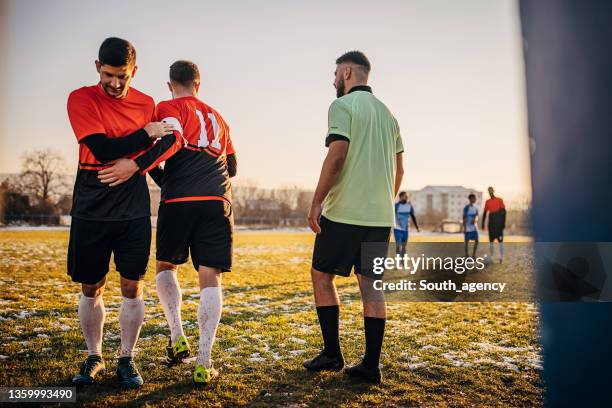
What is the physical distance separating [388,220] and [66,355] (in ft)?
9.20

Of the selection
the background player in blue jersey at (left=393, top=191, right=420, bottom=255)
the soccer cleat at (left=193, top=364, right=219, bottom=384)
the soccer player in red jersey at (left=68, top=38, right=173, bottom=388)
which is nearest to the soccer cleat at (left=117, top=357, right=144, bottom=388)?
the soccer player in red jersey at (left=68, top=38, right=173, bottom=388)

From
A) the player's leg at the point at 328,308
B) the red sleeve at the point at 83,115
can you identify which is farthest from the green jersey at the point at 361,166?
the red sleeve at the point at 83,115

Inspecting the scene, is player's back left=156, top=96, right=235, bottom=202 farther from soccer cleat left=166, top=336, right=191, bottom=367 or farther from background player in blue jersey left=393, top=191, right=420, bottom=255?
background player in blue jersey left=393, top=191, right=420, bottom=255

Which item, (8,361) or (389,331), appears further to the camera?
(389,331)

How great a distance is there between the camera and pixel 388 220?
3.36m

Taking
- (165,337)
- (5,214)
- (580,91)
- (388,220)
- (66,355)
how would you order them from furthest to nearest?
(5,214), (165,337), (66,355), (388,220), (580,91)

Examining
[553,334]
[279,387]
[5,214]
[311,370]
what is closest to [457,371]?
[311,370]

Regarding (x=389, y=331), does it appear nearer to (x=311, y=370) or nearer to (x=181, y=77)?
(x=311, y=370)

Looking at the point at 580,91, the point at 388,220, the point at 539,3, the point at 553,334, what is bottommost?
the point at 553,334

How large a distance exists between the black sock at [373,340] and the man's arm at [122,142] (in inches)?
77.3

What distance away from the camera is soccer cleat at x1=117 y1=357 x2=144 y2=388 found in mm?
2908

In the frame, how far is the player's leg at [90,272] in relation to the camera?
295 centimetres

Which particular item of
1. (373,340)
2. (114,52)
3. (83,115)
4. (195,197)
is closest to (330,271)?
(373,340)

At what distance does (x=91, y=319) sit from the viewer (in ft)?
10.2
